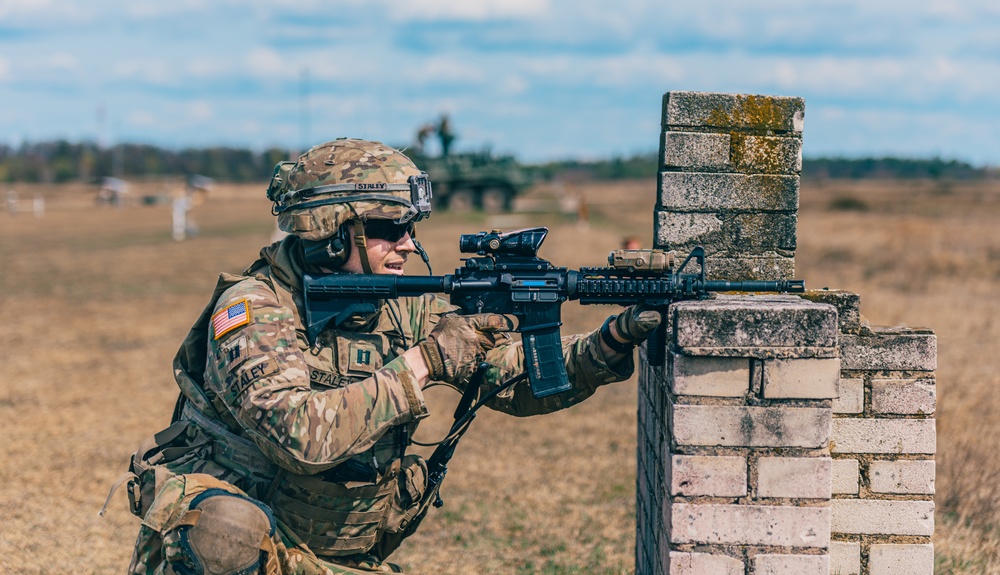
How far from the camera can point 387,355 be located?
3.90 m

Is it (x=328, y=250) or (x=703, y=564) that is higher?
(x=328, y=250)

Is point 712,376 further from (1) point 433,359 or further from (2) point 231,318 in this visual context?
(2) point 231,318

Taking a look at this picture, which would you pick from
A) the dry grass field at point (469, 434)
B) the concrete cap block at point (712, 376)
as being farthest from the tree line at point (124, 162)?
the concrete cap block at point (712, 376)

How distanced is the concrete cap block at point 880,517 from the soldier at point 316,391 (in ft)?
3.38

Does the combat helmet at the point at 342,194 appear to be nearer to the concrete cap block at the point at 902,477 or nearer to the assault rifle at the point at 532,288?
the assault rifle at the point at 532,288

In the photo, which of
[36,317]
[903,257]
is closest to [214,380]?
[36,317]

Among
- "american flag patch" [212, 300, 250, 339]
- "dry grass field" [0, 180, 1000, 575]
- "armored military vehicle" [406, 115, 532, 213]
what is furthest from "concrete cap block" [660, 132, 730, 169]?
"armored military vehicle" [406, 115, 532, 213]

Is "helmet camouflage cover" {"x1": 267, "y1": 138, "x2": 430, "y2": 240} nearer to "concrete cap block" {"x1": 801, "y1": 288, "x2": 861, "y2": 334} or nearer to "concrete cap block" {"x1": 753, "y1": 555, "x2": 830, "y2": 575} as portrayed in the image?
"concrete cap block" {"x1": 801, "y1": 288, "x2": 861, "y2": 334}

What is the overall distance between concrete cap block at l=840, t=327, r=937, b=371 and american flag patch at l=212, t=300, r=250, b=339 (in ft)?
7.22

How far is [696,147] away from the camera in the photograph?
420cm

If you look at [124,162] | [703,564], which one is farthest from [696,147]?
[124,162]

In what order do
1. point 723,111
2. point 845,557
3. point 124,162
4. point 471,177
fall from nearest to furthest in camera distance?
point 845,557 < point 723,111 < point 471,177 < point 124,162

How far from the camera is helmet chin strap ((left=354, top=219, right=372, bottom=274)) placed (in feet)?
12.5

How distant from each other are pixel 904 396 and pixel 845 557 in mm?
677
